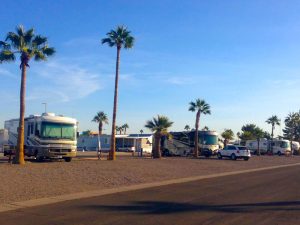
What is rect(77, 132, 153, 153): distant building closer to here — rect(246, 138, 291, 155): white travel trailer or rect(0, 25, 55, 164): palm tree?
rect(246, 138, 291, 155): white travel trailer

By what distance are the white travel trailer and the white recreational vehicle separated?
54707 mm

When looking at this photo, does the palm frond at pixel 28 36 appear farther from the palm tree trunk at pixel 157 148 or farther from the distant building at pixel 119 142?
the distant building at pixel 119 142

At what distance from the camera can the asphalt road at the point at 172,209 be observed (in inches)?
450

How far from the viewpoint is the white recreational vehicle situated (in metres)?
32.0

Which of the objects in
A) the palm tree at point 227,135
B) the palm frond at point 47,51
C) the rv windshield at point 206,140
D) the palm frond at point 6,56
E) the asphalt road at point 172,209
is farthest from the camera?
the palm tree at point 227,135

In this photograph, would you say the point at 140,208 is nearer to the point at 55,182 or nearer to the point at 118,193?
the point at 118,193

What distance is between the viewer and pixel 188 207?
13812 mm

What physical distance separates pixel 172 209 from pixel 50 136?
20.5 meters

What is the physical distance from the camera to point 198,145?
56.5 metres

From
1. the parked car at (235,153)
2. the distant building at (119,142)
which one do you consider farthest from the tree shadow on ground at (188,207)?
the distant building at (119,142)

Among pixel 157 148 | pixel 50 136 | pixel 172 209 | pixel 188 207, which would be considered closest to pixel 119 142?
pixel 157 148

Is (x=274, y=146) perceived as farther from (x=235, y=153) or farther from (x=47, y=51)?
(x=47, y=51)

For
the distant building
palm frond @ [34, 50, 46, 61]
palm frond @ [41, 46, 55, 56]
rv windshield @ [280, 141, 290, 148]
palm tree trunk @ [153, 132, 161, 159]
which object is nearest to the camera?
palm frond @ [34, 50, 46, 61]

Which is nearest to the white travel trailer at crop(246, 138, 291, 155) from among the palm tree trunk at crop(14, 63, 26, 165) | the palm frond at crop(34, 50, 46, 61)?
the palm frond at crop(34, 50, 46, 61)
